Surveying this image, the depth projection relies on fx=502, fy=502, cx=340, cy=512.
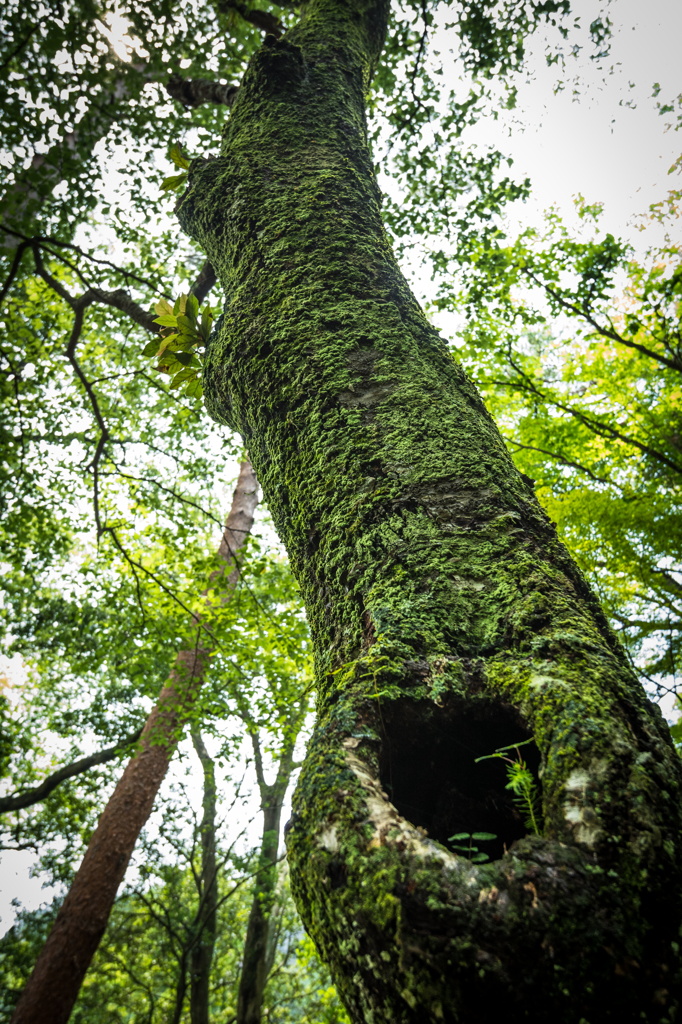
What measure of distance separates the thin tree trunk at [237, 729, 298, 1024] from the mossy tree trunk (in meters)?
5.72

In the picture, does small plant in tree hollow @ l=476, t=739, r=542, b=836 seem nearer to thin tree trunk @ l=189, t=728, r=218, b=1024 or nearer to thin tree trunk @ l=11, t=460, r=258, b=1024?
thin tree trunk @ l=11, t=460, r=258, b=1024

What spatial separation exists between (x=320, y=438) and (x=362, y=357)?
13.0 inches

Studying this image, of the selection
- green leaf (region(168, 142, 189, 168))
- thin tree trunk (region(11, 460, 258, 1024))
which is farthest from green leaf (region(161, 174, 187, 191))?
thin tree trunk (region(11, 460, 258, 1024))

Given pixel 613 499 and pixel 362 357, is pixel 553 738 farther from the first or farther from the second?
pixel 613 499

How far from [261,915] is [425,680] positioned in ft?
32.2

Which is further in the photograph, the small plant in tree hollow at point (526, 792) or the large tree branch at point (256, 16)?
the large tree branch at point (256, 16)

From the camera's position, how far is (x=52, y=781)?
7.40 metres

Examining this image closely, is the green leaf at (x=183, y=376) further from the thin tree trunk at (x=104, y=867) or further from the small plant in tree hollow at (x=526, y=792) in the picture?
the small plant in tree hollow at (x=526, y=792)

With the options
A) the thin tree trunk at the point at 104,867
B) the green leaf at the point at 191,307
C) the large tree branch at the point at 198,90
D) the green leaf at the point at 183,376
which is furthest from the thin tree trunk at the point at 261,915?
the large tree branch at the point at 198,90

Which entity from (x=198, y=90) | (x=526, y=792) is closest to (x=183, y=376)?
(x=526, y=792)

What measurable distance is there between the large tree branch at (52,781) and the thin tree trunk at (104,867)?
0.71m

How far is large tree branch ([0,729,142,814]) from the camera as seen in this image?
7102mm

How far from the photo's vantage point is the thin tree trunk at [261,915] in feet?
24.3

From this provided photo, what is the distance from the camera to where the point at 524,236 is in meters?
6.71
